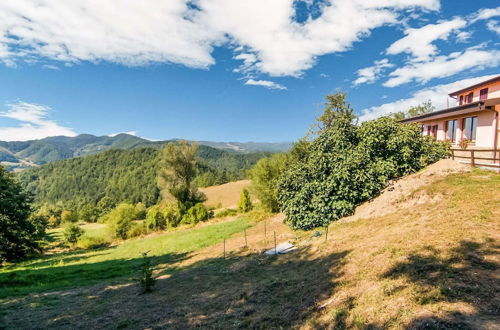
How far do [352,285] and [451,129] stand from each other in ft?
83.3

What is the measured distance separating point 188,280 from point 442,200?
13031 millimetres

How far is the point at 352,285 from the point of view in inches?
290

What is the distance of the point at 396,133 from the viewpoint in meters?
17.7

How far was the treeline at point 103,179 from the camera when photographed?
140250 millimetres

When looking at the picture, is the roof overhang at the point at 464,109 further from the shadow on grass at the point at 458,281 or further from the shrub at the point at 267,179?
the shadow on grass at the point at 458,281

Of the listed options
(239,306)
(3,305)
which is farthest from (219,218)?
(239,306)

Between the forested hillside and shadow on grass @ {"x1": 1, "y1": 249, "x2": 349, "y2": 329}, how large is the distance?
11626cm

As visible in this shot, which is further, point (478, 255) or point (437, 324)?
point (478, 255)

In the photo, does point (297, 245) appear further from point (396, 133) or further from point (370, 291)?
point (396, 133)

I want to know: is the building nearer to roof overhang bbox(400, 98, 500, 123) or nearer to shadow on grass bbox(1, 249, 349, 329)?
roof overhang bbox(400, 98, 500, 123)

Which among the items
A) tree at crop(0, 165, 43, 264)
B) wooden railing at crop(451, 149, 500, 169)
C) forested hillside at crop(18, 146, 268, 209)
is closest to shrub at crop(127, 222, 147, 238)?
tree at crop(0, 165, 43, 264)

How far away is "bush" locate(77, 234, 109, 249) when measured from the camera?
38938mm

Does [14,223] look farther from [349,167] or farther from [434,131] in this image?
[434,131]

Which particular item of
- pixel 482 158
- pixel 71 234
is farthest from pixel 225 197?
pixel 482 158
